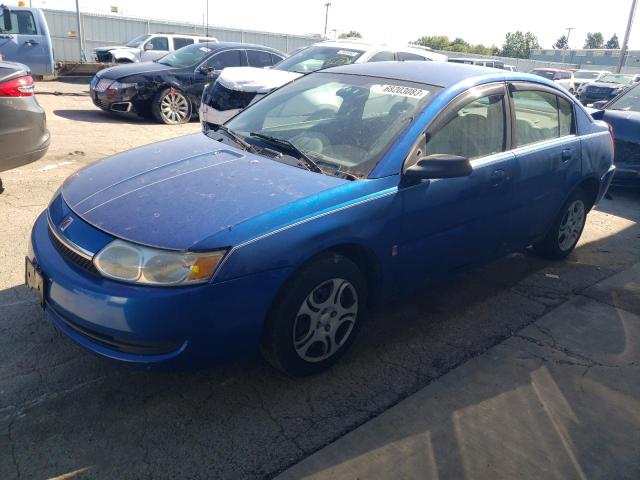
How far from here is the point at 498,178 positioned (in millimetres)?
3697

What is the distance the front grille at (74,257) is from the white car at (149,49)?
56.6 feet

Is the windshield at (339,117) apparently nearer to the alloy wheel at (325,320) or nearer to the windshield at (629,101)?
the alloy wheel at (325,320)

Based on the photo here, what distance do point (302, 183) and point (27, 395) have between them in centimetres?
171

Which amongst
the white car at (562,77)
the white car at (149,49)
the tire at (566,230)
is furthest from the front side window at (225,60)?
the white car at (562,77)

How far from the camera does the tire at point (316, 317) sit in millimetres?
2715

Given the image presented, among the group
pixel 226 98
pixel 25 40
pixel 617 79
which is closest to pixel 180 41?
pixel 25 40

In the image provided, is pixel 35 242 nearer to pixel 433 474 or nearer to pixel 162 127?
pixel 433 474

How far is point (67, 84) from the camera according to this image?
1546cm

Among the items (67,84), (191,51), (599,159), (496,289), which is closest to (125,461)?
(496,289)

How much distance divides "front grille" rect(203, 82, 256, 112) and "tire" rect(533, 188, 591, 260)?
4.69 meters

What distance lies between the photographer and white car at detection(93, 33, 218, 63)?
18.7 meters

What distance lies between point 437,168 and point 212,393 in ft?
5.56

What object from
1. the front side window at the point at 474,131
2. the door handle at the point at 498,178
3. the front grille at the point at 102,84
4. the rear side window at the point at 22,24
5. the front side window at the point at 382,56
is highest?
the rear side window at the point at 22,24

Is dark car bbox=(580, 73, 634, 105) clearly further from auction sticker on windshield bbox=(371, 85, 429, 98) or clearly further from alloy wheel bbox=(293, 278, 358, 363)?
alloy wheel bbox=(293, 278, 358, 363)
